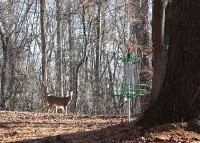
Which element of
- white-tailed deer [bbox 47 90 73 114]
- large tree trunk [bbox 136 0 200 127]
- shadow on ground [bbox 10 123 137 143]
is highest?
large tree trunk [bbox 136 0 200 127]

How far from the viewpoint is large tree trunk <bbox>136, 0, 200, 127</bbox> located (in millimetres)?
7293

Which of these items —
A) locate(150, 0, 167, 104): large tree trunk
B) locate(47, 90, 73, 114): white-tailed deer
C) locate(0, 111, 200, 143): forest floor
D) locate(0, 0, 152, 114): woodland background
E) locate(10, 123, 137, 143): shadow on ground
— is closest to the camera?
locate(0, 111, 200, 143): forest floor

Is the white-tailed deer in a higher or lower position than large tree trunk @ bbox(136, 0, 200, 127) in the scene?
lower

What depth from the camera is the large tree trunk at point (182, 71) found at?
729 centimetres

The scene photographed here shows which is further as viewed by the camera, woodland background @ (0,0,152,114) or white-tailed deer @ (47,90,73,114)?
woodland background @ (0,0,152,114)

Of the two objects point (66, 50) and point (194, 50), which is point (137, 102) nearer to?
point (66, 50)

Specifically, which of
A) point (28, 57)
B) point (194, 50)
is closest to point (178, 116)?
point (194, 50)

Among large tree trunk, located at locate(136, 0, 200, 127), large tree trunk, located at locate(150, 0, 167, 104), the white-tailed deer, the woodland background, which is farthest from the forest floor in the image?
the woodland background

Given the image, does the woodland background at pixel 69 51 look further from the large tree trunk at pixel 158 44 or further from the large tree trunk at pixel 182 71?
the large tree trunk at pixel 182 71

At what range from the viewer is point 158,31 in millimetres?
11180

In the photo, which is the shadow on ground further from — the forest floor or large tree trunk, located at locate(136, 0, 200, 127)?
large tree trunk, located at locate(136, 0, 200, 127)

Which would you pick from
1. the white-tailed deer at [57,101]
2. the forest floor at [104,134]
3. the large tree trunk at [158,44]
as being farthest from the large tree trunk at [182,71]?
the white-tailed deer at [57,101]

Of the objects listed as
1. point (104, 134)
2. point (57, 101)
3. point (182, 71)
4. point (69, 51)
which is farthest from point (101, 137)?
point (69, 51)

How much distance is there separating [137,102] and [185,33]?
2327cm
